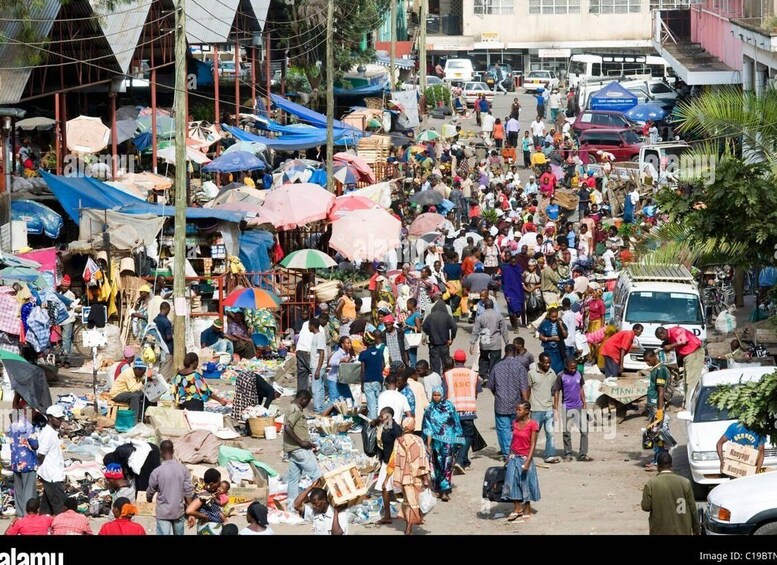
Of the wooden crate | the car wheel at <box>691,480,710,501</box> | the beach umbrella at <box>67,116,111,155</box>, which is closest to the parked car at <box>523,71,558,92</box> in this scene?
the beach umbrella at <box>67,116,111,155</box>

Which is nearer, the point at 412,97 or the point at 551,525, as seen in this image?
the point at 551,525

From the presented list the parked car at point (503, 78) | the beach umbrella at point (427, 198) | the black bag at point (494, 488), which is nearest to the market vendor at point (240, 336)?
the black bag at point (494, 488)

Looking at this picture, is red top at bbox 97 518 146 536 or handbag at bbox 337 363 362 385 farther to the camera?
handbag at bbox 337 363 362 385

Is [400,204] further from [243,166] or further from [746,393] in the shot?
[746,393]

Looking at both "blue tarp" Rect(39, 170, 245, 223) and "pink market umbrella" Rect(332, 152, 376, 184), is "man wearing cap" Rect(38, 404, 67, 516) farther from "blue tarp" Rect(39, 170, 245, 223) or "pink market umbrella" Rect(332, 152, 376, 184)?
"pink market umbrella" Rect(332, 152, 376, 184)

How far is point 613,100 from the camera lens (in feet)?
164

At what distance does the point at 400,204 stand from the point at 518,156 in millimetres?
12701

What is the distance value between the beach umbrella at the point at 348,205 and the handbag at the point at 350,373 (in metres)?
7.81

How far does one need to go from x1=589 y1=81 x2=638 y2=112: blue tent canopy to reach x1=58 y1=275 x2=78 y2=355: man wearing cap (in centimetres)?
2963

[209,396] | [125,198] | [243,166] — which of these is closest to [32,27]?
[125,198]

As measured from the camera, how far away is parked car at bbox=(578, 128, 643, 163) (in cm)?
4328

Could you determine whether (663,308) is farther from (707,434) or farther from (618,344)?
(707,434)

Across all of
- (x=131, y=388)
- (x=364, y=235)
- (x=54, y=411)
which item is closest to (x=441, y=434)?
(x=54, y=411)

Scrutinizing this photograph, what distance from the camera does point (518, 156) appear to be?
159 feet
